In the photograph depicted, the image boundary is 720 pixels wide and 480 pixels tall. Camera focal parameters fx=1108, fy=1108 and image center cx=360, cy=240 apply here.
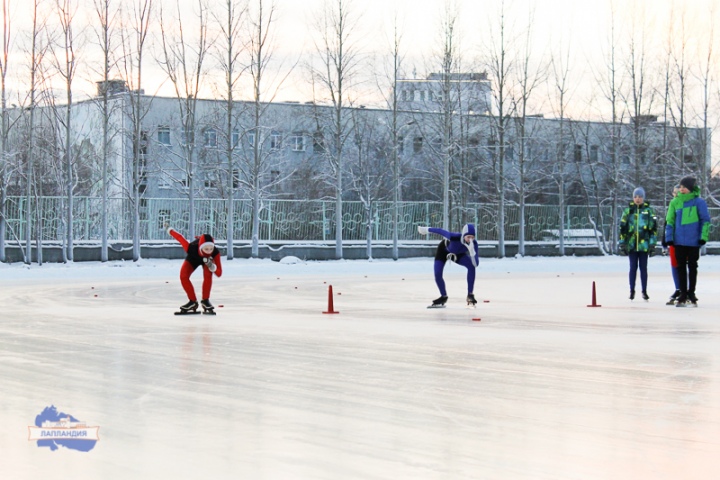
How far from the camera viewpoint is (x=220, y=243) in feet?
151

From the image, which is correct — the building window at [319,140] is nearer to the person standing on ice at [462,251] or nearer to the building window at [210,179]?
the building window at [210,179]

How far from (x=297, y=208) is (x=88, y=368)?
3887 cm

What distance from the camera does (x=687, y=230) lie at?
18.5 m

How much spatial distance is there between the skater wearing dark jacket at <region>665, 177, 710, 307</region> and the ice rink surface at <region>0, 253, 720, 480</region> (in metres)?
0.54

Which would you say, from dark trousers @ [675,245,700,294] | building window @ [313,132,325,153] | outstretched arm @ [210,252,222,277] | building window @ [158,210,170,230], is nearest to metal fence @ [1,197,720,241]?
building window @ [158,210,170,230]

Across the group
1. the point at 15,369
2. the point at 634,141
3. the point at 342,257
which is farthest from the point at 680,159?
the point at 15,369

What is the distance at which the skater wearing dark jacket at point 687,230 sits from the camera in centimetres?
1833

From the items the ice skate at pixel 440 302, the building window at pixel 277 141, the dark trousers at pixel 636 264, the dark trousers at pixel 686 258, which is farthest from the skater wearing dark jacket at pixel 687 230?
the building window at pixel 277 141

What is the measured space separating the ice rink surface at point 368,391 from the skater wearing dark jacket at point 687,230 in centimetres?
54

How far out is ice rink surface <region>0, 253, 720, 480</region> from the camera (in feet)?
20.9

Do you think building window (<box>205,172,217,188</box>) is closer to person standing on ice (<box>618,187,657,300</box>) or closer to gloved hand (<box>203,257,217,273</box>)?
person standing on ice (<box>618,187,657,300</box>)

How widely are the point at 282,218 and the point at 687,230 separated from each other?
31.9m

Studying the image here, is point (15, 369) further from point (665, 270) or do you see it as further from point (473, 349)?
point (665, 270)

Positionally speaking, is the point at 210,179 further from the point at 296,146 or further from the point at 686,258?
the point at 686,258
